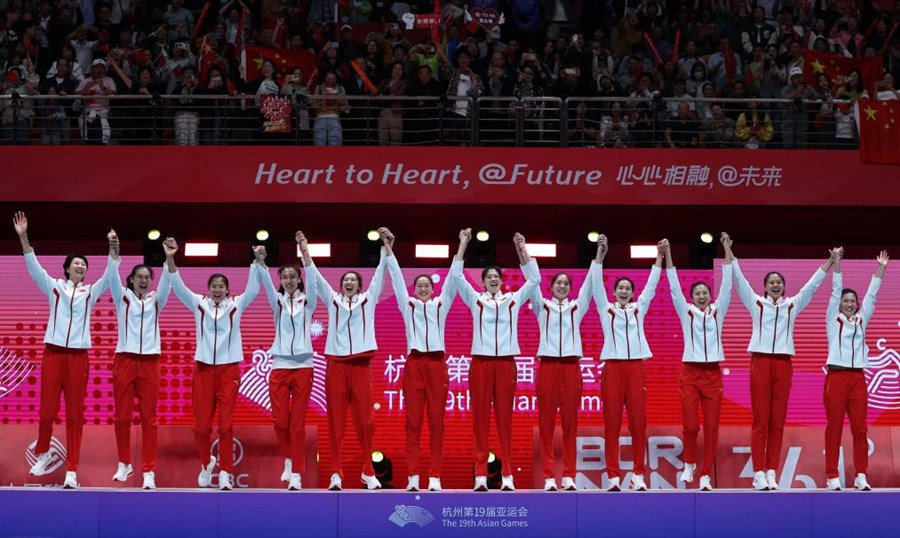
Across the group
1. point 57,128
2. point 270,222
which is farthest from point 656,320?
point 57,128

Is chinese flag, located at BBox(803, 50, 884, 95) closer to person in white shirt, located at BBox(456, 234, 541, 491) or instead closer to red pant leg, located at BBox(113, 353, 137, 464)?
person in white shirt, located at BBox(456, 234, 541, 491)

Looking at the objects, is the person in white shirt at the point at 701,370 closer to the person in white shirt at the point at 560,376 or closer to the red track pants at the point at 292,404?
the person in white shirt at the point at 560,376

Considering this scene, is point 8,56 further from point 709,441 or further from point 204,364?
point 709,441

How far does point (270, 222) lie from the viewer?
445 inches

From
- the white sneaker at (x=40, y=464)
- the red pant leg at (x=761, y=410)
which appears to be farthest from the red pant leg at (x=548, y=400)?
the white sneaker at (x=40, y=464)

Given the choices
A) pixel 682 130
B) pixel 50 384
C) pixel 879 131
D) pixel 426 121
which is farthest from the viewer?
pixel 426 121

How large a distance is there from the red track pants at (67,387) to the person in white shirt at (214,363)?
806mm

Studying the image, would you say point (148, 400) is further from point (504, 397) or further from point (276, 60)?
A: point (276, 60)

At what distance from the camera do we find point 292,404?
895cm

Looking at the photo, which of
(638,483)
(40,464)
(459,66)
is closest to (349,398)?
(638,483)

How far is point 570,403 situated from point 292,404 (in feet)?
6.54

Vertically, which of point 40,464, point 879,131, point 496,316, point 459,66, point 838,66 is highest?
point 838,66

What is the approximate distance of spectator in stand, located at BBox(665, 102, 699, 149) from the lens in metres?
10.7

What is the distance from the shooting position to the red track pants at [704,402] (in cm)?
905
